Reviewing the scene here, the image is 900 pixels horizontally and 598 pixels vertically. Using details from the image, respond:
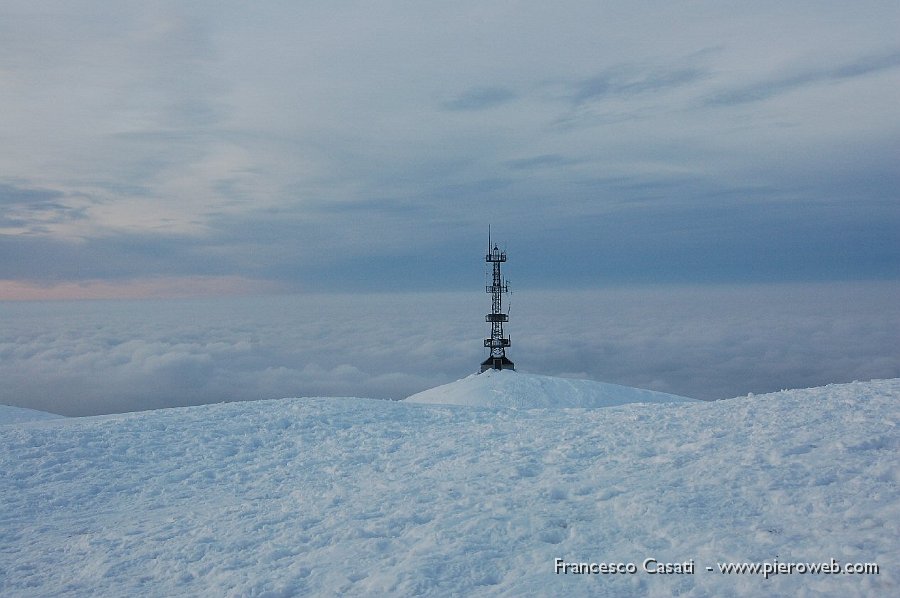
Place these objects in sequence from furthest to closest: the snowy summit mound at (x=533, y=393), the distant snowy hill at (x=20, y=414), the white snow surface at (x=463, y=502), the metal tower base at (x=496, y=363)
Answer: the metal tower base at (x=496, y=363)
the snowy summit mound at (x=533, y=393)
the distant snowy hill at (x=20, y=414)
the white snow surface at (x=463, y=502)

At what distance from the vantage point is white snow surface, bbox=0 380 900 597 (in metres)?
8.57

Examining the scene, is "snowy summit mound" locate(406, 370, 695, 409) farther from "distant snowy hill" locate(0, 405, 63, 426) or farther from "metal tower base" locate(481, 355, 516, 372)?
"distant snowy hill" locate(0, 405, 63, 426)

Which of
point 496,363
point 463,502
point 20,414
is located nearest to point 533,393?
point 496,363

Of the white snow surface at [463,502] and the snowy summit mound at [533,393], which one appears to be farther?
the snowy summit mound at [533,393]

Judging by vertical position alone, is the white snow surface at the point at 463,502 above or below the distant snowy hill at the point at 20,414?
above

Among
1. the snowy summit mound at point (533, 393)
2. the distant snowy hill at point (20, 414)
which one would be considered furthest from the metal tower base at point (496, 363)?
the distant snowy hill at point (20, 414)

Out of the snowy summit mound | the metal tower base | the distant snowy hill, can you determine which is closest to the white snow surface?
the distant snowy hill

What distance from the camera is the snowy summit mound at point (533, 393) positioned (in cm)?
3688

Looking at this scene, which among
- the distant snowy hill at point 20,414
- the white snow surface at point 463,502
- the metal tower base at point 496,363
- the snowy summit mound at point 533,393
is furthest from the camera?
the metal tower base at point 496,363

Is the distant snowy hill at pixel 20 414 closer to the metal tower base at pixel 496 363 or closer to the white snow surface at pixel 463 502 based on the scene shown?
the white snow surface at pixel 463 502

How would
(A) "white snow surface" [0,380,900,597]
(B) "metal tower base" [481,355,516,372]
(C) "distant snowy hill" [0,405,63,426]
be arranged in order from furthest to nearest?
(B) "metal tower base" [481,355,516,372], (C) "distant snowy hill" [0,405,63,426], (A) "white snow surface" [0,380,900,597]

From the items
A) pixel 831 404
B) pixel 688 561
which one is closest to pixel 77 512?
pixel 688 561

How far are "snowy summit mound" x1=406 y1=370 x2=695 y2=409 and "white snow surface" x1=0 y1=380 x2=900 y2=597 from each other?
19.8 meters

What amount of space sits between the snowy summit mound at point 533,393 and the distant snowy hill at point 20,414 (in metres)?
17.6
